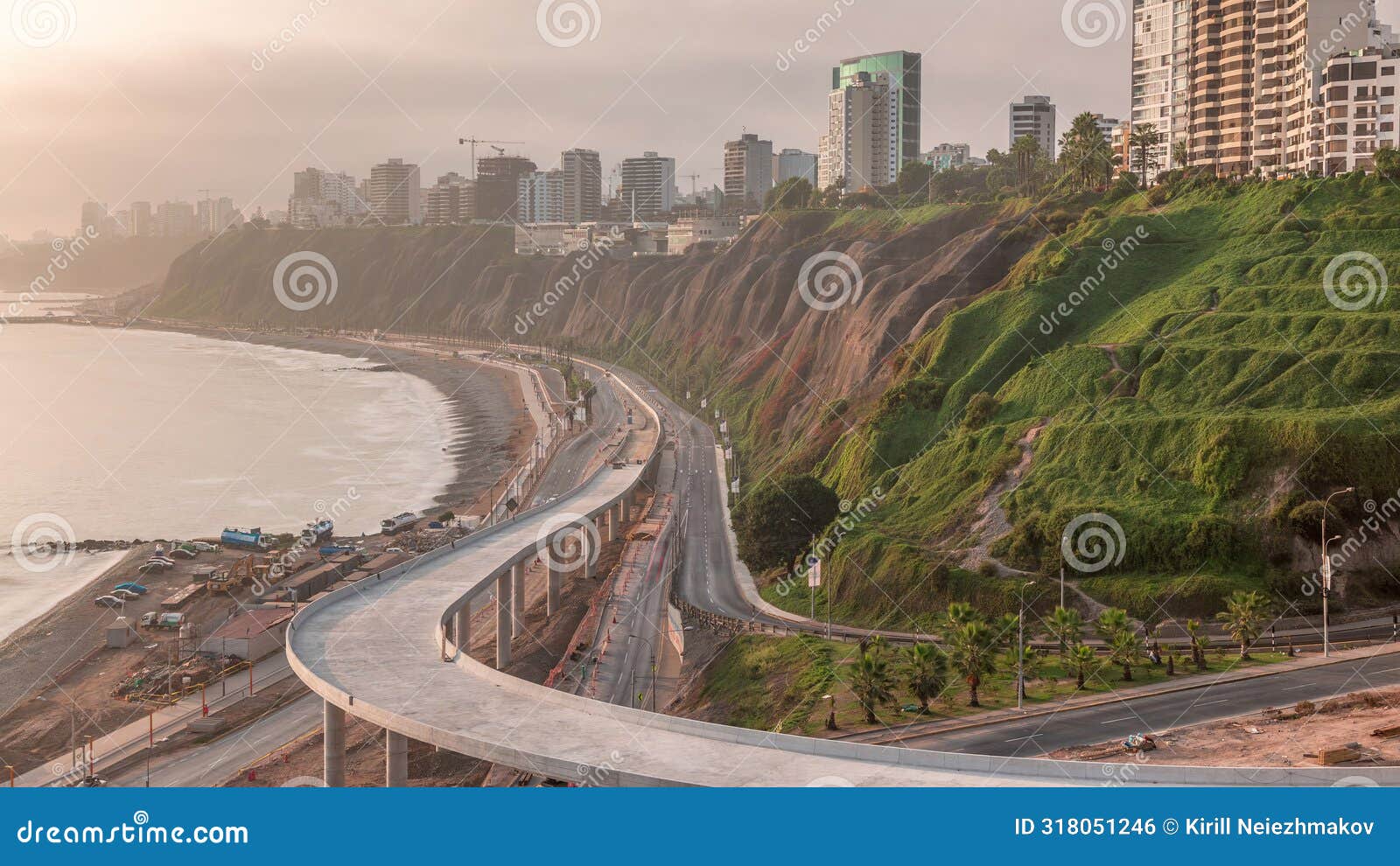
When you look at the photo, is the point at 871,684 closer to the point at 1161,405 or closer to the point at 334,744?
the point at 334,744

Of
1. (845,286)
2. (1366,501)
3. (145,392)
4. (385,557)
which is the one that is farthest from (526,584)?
(145,392)

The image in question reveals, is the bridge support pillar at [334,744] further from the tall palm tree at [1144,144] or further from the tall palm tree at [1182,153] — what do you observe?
the tall palm tree at [1182,153]

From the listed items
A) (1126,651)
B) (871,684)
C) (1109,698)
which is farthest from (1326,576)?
(871,684)

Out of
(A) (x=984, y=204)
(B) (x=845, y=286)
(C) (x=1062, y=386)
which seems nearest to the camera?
(C) (x=1062, y=386)

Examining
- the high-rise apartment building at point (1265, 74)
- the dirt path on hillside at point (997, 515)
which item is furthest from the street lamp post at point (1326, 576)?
the high-rise apartment building at point (1265, 74)

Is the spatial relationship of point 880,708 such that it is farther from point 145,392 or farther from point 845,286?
A: point 145,392

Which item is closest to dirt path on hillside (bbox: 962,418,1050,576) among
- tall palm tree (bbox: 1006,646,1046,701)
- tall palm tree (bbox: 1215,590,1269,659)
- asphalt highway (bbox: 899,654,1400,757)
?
tall palm tree (bbox: 1006,646,1046,701)

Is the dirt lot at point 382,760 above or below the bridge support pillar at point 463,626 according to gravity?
below

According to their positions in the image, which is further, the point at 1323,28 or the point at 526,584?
the point at 1323,28
